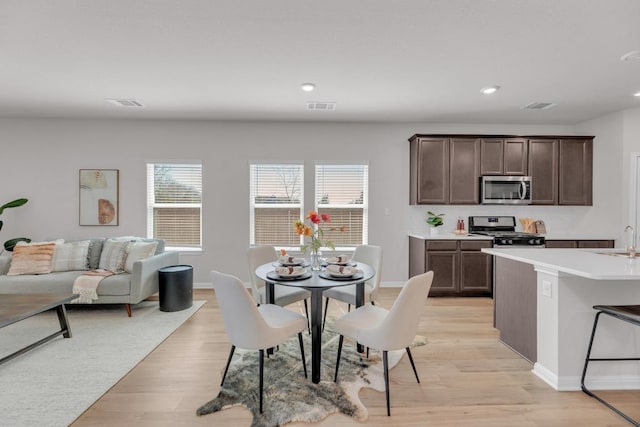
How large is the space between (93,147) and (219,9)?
3950 millimetres

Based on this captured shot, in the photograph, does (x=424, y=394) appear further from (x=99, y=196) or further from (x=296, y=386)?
(x=99, y=196)

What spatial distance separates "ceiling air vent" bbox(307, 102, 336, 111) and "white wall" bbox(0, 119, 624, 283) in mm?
688

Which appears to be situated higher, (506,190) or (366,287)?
(506,190)

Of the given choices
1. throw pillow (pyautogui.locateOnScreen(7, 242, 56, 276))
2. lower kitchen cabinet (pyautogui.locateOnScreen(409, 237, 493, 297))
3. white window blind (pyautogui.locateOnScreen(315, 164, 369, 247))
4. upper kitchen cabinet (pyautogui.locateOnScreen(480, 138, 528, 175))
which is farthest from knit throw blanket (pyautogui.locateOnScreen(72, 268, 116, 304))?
upper kitchen cabinet (pyautogui.locateOnScreen(480, 138, 528, 175))

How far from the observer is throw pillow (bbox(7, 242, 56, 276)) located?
12.0 feet

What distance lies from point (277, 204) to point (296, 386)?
3.16 m

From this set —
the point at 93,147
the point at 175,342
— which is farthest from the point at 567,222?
the point at 93,147

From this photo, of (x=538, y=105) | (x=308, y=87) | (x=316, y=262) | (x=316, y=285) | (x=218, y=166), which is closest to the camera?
(x=316, y=285)

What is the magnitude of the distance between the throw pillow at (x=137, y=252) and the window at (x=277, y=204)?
1.50 m

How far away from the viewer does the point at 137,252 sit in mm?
3844

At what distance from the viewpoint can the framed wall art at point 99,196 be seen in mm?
4793

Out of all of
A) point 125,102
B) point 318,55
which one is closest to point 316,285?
point 318,55

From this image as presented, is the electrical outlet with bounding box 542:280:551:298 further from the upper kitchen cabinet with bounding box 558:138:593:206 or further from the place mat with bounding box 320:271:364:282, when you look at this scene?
the upper kitchen cabinet with bounding box 558:138:593:206

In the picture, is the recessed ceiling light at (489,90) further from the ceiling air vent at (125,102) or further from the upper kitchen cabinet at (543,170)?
the ceiling air vent at (125,102)
